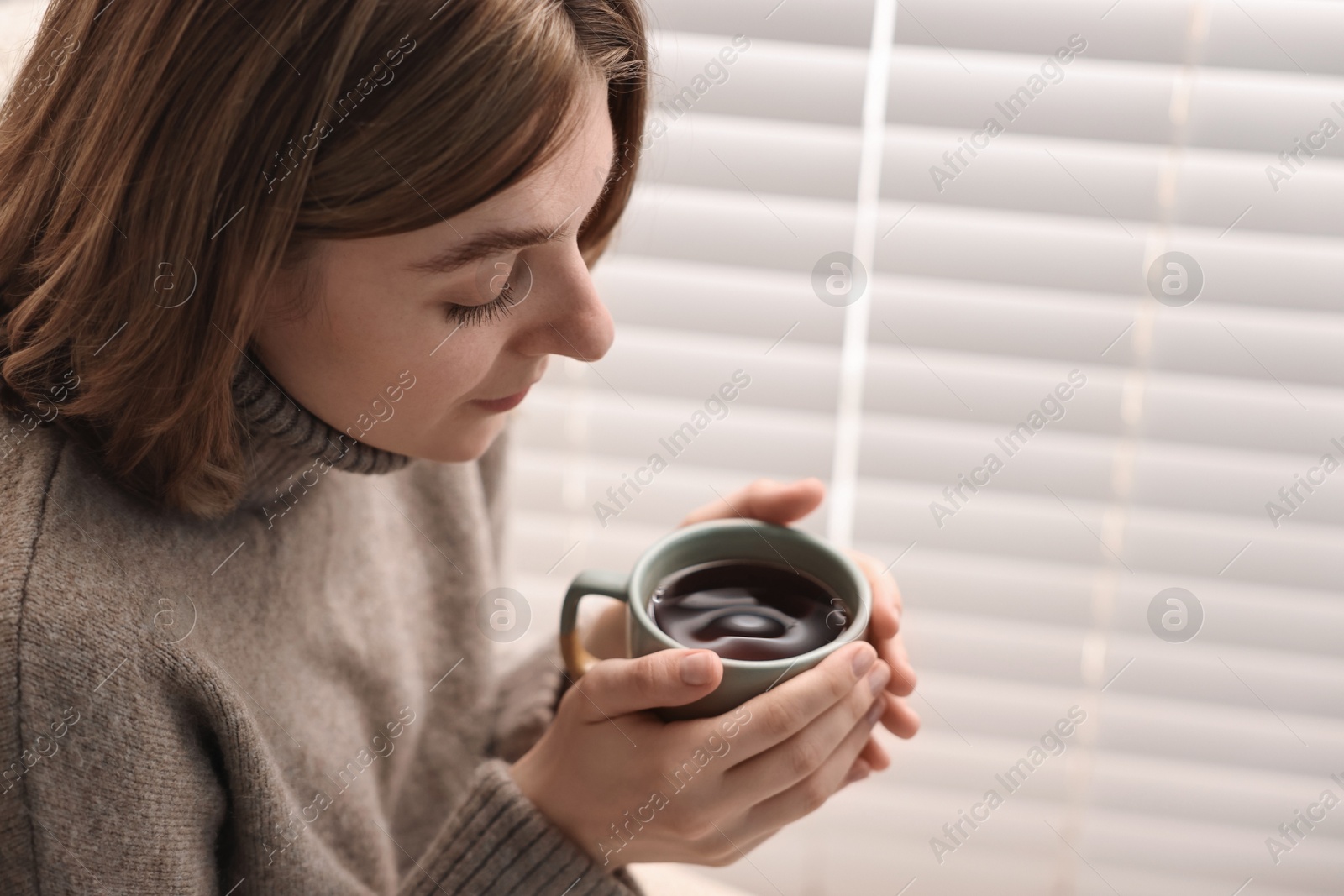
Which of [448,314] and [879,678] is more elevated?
[448,314]

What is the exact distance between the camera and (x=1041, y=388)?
1.23m

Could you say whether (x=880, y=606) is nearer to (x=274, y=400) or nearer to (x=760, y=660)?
(x=760, y=660)

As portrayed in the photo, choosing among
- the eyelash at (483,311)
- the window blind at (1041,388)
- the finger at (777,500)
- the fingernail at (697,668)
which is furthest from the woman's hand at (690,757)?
the window blind at (1041,388)

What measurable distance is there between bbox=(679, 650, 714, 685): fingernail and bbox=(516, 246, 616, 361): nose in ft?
0.79

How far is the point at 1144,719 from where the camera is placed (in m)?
1.34

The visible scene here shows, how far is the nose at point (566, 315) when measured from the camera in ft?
2.66

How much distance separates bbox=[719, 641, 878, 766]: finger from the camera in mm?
791

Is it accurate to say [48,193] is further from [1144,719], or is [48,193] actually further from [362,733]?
[1144,719]

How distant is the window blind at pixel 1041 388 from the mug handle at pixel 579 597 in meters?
0.45

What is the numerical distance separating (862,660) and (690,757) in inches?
5.6

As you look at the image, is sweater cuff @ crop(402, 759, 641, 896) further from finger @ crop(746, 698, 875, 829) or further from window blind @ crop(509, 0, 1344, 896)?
window blind @ crop(509, 0, 1344, 896)

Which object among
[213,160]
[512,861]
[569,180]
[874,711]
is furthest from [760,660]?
[213,160]

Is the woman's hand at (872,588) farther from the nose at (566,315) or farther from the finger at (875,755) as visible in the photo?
the nose at (566,315)

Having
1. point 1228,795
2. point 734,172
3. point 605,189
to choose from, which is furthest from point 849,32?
point 1228,795
